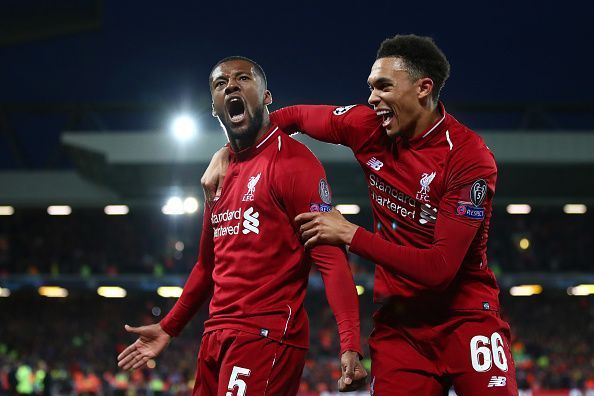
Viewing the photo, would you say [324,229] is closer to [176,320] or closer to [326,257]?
[326,257]

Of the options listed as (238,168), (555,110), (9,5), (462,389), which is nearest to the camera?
(462,389)

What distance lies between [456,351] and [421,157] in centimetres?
90

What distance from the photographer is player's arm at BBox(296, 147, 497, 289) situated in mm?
3533

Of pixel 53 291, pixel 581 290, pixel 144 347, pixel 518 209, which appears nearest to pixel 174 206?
pixel 53 291

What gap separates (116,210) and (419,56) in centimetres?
2601

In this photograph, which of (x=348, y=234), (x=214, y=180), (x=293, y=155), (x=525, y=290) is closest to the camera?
(x=348, y=234)

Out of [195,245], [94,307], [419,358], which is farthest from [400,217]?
[94,307]

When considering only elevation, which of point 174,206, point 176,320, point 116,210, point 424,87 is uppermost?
point 116,210

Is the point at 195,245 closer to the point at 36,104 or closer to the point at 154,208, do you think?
the point at 154,208

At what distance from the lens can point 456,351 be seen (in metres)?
3.74

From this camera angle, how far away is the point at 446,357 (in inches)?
148

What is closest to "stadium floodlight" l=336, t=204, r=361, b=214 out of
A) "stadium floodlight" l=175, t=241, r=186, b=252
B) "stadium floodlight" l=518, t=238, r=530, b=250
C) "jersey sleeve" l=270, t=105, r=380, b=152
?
"stadium floodlight" l=175, t=241, r=186, b=252

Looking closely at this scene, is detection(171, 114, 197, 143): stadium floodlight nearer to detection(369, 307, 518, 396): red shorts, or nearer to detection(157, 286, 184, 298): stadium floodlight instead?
detection(157, 286, 184, 298): stadium floodlight

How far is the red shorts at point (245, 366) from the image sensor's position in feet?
11.8
